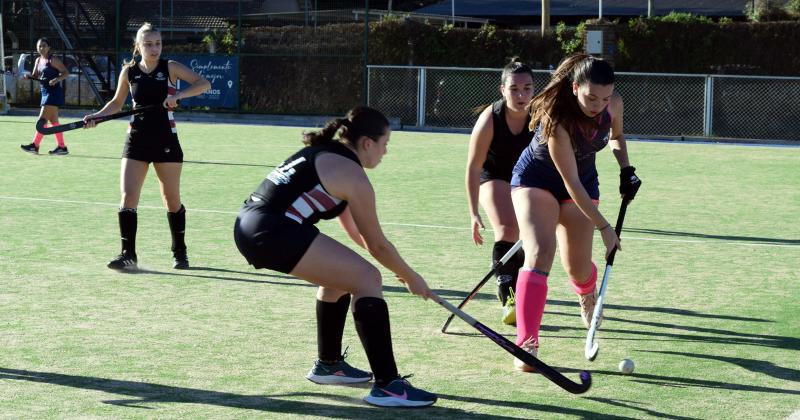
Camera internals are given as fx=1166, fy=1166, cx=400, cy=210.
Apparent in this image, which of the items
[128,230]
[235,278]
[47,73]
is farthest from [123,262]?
[47,73]

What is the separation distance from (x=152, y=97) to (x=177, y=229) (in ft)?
3.47

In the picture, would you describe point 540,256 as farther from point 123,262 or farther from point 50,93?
point 50,93

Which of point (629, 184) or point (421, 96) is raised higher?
point (421, 96)

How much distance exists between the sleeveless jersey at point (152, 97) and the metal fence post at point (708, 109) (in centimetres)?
1798

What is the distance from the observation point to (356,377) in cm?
562

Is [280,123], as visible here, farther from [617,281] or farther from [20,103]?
[617,281]

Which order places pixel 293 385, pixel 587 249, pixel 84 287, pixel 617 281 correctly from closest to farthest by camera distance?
pixel 293 385, pixel 587 249, pixel 84 287, pixel 617 281

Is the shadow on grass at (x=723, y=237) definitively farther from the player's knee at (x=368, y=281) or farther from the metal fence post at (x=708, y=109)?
the metal fence post at (x=708, y=109)

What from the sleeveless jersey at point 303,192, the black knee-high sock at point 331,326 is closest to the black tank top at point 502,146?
the black knee-high sock at point 331,326

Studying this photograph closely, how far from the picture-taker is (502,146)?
23.9 ft

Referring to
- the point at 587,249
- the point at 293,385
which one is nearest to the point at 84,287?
the point at 293,385

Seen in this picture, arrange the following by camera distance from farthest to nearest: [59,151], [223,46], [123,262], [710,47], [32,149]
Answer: [223,46] < [710,47] < [59,151] < [32,149] < [123,262]

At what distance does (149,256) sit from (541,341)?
13.0 feet

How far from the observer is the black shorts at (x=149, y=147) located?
8906mm
